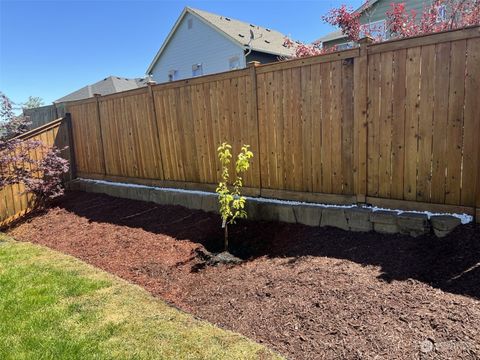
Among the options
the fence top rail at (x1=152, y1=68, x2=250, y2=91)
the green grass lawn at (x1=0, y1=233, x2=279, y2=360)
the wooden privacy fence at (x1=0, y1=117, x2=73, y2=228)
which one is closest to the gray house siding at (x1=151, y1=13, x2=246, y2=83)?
the wooden privacy fence at (x1=0, y1=117, x2=73, y2=228)

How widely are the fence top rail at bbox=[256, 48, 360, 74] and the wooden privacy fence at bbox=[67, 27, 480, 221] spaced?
13 millimetres

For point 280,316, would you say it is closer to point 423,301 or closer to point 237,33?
point 423,301

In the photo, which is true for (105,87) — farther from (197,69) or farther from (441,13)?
(441,13)

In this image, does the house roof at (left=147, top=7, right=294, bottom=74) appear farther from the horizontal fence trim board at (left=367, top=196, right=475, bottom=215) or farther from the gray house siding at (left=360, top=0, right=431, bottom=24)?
the horizontal fence trim board at (left=367, top=196, right=475, bottom=215)

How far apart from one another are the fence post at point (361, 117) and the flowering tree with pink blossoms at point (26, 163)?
19.1ft

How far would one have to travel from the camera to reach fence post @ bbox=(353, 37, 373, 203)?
3.88 m

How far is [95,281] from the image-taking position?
3721 mm

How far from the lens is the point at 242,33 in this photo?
690 inches

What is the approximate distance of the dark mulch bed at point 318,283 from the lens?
232 cm

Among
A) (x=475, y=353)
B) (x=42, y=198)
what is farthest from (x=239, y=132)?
(x=42, y=198)

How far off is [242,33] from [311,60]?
573 inches

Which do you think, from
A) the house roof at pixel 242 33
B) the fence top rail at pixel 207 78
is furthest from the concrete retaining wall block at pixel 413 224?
the house roof at pixel 242 33

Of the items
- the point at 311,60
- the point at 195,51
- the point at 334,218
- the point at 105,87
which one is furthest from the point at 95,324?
the point at 105,87

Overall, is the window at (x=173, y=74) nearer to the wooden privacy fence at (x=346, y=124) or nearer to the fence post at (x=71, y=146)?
the fence post at (x=71, y=146)
